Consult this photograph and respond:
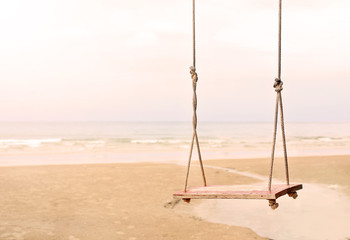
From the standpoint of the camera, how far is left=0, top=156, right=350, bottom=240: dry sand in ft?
23.1

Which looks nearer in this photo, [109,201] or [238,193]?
[238,193]

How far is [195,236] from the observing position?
22.4ft

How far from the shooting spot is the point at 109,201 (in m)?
9.70

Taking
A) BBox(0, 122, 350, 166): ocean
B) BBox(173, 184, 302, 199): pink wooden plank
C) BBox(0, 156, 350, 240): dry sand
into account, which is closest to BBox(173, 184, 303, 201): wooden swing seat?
BBox(173, 184, 302, 199): pink wooden plank

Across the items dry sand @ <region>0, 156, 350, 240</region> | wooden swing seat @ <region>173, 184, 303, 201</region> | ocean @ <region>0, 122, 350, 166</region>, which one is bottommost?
ocean @ <region>0, 122, 350, 166</region>

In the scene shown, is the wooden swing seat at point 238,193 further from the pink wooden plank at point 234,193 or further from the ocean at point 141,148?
the ocean at point 141,148

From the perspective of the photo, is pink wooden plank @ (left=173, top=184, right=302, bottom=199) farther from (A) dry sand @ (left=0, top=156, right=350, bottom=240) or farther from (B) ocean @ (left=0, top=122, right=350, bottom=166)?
(B) ocean @ (left=0, top=122, right=350, bottom=166)

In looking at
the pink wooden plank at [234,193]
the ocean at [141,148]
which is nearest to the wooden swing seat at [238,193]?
the pink wooden plank at [234,193]

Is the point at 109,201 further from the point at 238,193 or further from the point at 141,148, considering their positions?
the point at 141,148

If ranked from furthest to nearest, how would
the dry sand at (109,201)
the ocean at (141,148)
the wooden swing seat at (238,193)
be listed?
the ocean at (141,148) → the dry sand at (109,201) → the wooden swing seat at (238,193)

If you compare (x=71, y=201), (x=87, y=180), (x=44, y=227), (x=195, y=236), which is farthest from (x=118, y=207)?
(x=87, y=180)

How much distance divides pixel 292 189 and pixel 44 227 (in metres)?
4.67

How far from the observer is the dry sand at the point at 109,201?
7.05 metres

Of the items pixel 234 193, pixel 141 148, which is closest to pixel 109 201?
pixel 234 193
